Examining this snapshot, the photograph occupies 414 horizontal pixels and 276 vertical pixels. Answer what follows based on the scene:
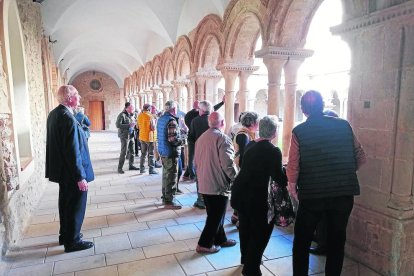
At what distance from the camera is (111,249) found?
9.57 feet

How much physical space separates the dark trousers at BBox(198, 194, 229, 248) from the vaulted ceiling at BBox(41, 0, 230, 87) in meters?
4.22

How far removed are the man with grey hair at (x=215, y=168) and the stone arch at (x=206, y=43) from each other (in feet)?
12.9

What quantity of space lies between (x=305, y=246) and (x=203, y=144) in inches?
44.5

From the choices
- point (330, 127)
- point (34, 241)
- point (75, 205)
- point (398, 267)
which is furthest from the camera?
point (34, 241)

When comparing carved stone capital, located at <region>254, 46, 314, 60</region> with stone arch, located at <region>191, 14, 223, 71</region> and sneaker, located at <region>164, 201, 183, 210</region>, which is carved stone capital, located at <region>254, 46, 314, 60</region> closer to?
stone arch, located at <region>191, 14, 223, 71</region>

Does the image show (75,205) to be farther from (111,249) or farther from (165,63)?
(165,63)

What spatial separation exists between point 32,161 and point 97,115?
19651 mm

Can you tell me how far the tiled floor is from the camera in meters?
2.55

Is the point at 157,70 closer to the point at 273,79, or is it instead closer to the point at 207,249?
the point at 273,79

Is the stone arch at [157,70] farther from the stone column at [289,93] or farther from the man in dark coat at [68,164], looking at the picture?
the man in dark coat at [68,164]

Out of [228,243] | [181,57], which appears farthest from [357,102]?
[181,57]

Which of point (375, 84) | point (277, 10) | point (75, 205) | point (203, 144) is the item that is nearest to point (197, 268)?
point (203, 144)

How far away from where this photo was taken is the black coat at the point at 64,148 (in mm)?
2715

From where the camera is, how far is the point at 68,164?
2736mm
